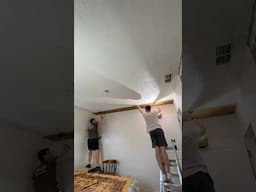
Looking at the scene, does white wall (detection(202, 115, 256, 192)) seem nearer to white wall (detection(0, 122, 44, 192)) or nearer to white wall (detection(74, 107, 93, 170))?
white wall (detection(0, 122, 44, 192))

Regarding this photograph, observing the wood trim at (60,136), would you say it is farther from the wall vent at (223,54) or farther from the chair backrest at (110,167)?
the chair backrest at (110,167)

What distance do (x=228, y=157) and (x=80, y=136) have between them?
355cm

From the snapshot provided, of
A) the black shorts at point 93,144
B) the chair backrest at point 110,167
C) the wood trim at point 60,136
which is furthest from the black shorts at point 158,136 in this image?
the wood trim at point 60,136

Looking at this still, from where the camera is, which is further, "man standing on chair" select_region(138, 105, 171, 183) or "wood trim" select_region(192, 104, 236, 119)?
"man standing on chair" select_region(138, 105, 171, 183)

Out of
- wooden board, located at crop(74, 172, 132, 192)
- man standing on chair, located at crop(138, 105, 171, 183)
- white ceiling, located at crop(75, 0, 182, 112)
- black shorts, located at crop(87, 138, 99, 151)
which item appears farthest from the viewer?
black shorts, located at crop(87, 138, 99, 151)

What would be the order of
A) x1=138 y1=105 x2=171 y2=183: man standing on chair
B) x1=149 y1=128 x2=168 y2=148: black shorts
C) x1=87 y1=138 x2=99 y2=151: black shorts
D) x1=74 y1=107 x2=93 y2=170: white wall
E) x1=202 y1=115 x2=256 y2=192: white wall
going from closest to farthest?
x1=202 y1=115 x2=256 y2=192: white wall
x1=138 y1=105 x2=171 y2=183: man standing on chair
x1=149 y1=128 x2=168 y2=148: black shorts
x1=74 y1=107 x2=93 y2=170: white wall
x1=87 y1=138 x2=99 y2=151: black shorts

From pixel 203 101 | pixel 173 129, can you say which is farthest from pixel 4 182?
pixel 173 129

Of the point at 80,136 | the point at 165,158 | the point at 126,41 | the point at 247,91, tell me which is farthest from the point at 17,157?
the point at 80,136

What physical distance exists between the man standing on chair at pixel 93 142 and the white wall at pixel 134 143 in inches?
8.1

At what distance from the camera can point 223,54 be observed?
0.42 m

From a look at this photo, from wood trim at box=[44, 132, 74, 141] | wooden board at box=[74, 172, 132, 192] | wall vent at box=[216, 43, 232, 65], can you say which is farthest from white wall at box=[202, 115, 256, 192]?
wooden board at box=[74, 172, 132, 192]

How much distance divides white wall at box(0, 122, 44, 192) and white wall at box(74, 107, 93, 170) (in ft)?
10.2

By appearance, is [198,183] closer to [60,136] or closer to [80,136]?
[60,136]

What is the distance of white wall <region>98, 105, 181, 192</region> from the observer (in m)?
3.02
